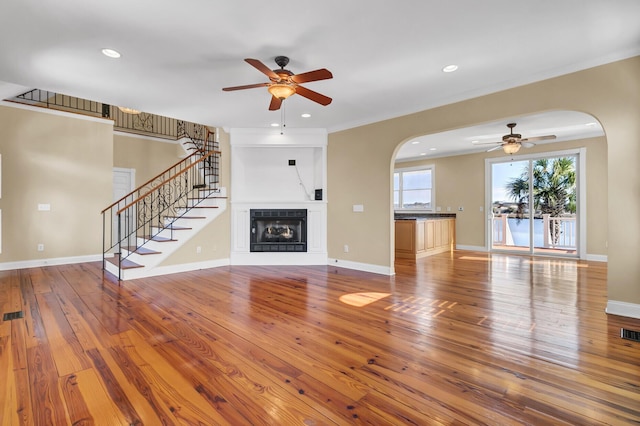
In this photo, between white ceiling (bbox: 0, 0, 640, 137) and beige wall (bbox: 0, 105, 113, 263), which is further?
beige wall (bbox: 0, 105, 113, 263)

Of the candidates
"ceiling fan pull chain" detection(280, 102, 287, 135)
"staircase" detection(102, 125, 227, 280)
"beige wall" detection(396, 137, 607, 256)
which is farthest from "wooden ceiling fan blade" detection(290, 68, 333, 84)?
"beige wall" detection(396, 137, 607, 256)

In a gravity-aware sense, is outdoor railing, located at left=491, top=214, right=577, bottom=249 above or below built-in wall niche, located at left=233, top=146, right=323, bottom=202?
below

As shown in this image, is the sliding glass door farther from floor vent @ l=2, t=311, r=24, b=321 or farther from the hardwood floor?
floor vent @ l=2, t=311, r=24, b=321

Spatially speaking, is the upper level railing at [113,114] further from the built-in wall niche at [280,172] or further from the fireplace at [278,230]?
the fireplace at [278,230]

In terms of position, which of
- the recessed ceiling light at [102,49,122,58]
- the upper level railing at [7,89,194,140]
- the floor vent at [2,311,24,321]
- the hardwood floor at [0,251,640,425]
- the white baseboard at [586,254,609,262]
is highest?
the upper level railing at [7,89,194,140]

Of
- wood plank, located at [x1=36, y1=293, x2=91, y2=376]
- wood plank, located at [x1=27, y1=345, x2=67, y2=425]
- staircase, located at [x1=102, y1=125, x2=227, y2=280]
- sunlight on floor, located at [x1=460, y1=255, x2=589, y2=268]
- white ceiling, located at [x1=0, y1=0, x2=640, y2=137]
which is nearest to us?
wood plank, located at [x1=27, y1=345, x2=67, y2=425]

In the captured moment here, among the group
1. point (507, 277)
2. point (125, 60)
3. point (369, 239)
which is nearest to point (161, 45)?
point (125, 60)

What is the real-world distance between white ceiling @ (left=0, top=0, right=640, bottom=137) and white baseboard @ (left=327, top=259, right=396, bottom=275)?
9.43 ft

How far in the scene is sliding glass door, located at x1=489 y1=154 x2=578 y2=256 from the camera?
23.1 feet

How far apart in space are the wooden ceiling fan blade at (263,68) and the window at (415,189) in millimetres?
6695

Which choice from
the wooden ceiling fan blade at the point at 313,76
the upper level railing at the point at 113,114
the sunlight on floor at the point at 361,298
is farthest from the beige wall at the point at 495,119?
the upper level railing at the point at 113,114

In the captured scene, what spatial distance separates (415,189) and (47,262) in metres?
9.48

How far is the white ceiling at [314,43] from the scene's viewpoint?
2.51 metres

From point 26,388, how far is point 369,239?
15.3 feet
